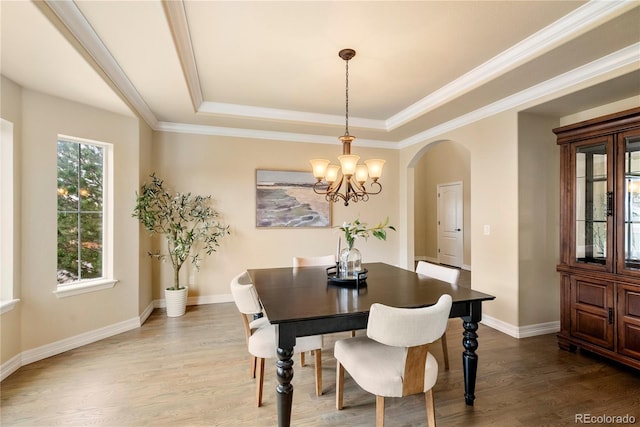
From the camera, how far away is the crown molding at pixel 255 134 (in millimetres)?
4199

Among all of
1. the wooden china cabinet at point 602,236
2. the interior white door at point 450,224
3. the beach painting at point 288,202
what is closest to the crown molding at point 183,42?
the beach painting at point 288,202

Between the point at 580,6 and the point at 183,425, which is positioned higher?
the point at 580,6

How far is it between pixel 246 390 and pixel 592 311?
2.98 metres

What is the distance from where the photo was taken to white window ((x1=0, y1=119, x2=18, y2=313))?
2.50 metres

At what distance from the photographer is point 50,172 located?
279 centimetres

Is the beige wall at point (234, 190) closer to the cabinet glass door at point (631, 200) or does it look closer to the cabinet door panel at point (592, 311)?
the cabinet door panel at point (592, 311)

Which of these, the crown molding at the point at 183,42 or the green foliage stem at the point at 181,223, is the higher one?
the crown molding at the point at 183,42

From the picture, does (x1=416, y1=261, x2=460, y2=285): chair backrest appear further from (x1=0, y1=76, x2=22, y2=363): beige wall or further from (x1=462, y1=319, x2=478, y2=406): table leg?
(x1=0, y1=76, x2=22, y2=363): beige wall

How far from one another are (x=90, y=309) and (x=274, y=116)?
2968 mm

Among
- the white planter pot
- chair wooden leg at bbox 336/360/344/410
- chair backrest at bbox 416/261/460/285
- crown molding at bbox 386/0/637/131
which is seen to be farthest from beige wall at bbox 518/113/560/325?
the white planter pot

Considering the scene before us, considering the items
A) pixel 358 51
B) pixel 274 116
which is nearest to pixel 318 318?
pixel 358 51

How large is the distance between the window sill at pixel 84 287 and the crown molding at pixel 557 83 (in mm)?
4468

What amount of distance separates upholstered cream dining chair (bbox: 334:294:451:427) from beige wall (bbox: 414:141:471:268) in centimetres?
595

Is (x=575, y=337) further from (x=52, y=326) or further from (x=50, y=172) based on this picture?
(x=50, y=172)
